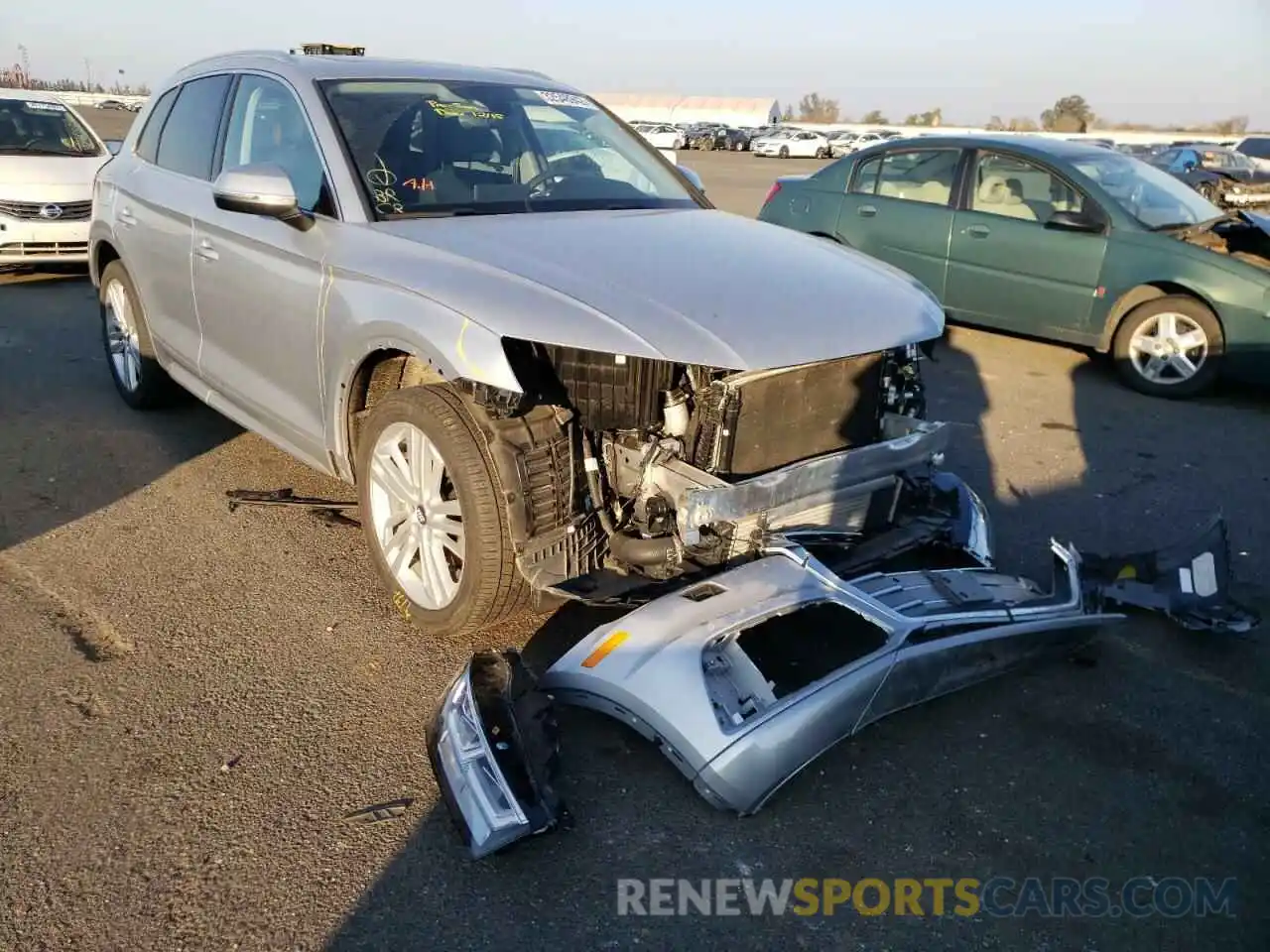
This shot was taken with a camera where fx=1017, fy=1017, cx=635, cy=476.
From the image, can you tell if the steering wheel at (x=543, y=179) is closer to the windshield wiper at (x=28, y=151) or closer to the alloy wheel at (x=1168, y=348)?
the alloy wheel at (x=1168, y=348)

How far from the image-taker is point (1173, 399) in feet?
22.5

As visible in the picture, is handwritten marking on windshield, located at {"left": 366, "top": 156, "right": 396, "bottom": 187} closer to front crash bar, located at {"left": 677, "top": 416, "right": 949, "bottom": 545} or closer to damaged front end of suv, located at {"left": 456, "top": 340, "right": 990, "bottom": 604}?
damaged front end of suv, located at {"left": 456, "top": 340, "right": 990, "bottom": 604}

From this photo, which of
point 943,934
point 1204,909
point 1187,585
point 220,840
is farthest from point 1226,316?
point 220,840

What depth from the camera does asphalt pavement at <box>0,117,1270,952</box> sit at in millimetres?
2316

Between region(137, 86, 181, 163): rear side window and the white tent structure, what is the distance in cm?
6876

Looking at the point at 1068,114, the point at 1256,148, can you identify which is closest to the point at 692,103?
the point at 1068,114

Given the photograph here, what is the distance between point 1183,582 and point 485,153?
3.08 meters

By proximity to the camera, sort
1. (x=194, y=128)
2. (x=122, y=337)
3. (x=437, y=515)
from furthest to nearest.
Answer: (x=122, y=337) → (x=194, y=128) → (x=437, y=515)

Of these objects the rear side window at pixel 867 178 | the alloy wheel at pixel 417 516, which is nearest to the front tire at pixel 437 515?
the alloy wheel at pixel 417 516

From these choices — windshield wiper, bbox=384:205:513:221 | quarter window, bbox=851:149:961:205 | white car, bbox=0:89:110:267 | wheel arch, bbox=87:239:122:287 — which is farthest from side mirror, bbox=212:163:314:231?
white car, bbox=0:89:110:267

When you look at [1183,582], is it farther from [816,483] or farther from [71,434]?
[71,434]

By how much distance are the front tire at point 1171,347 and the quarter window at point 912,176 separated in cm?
182

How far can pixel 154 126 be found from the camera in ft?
17.2

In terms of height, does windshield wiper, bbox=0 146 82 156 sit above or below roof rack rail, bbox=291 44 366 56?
below
